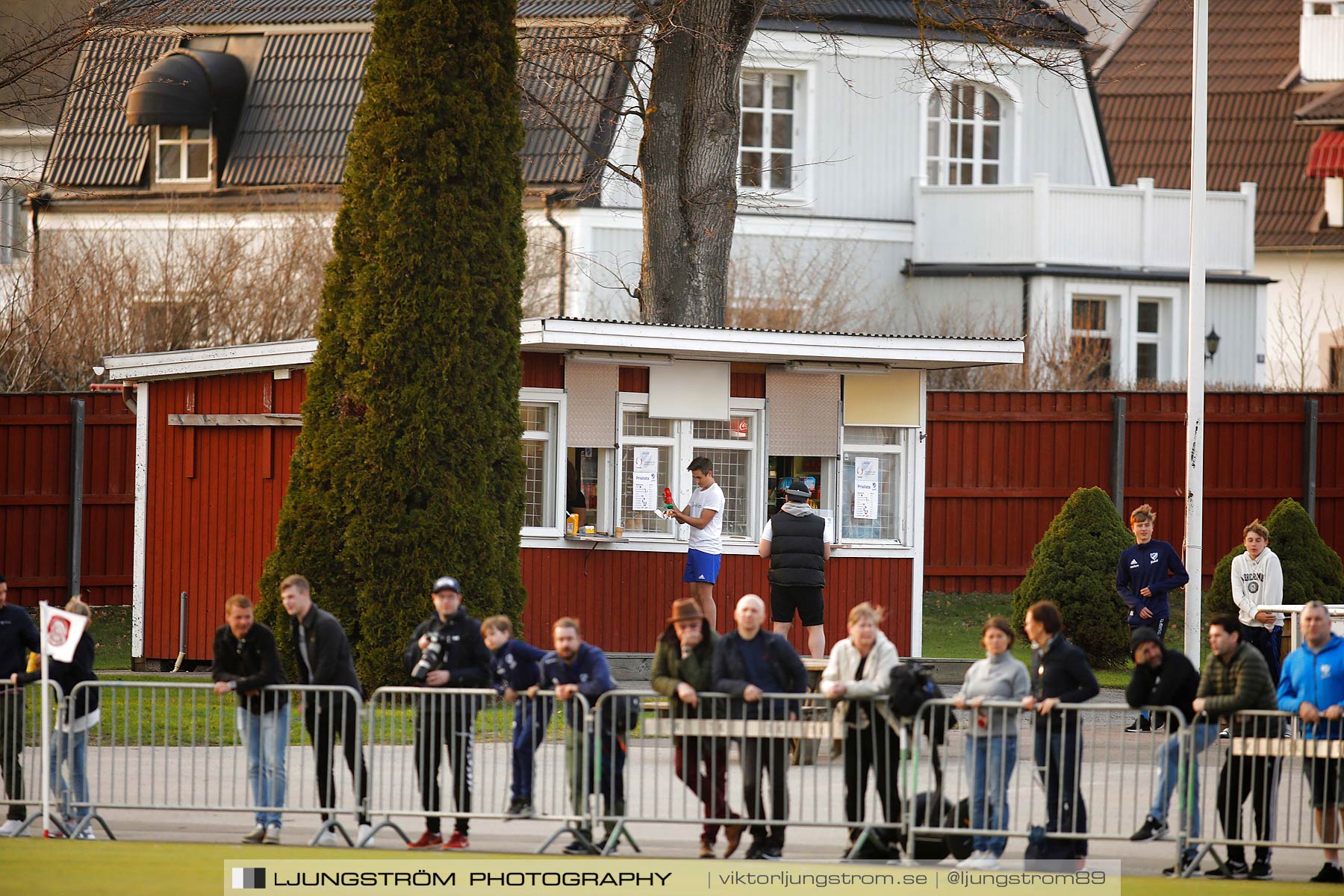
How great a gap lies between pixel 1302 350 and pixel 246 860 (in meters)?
23.2

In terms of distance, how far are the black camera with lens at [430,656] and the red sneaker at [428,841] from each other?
981 millimetres

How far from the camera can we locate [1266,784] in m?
10.8

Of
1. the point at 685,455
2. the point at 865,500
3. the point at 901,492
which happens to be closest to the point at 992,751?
the point at 685,455

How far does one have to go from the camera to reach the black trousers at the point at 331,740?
11.2 meters

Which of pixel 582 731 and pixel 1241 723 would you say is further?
pixel 582 731

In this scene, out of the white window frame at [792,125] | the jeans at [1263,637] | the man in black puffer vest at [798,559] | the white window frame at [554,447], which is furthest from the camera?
the white window frame at [792,125]

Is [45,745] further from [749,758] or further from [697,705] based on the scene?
[749,758]

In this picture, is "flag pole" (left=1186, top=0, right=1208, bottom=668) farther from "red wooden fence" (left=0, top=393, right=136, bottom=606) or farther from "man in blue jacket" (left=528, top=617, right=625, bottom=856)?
"red wooden fence" (left=0, top=393, right=136, bottom=606)

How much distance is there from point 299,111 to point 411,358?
15.6 meters

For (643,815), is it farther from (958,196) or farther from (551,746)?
(958,196)

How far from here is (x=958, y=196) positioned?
104 ft

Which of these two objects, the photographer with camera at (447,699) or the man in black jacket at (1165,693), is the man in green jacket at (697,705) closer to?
the photographer with camera at (447,699)

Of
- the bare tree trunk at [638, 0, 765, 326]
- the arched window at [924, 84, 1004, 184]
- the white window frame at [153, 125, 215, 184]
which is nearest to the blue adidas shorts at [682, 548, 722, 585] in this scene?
the bare tree trunk at [638, 0, 765, 326]

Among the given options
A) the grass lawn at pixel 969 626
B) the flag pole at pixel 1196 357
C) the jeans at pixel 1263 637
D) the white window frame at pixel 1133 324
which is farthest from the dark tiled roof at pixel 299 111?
the jeans at pixel 1263 637
